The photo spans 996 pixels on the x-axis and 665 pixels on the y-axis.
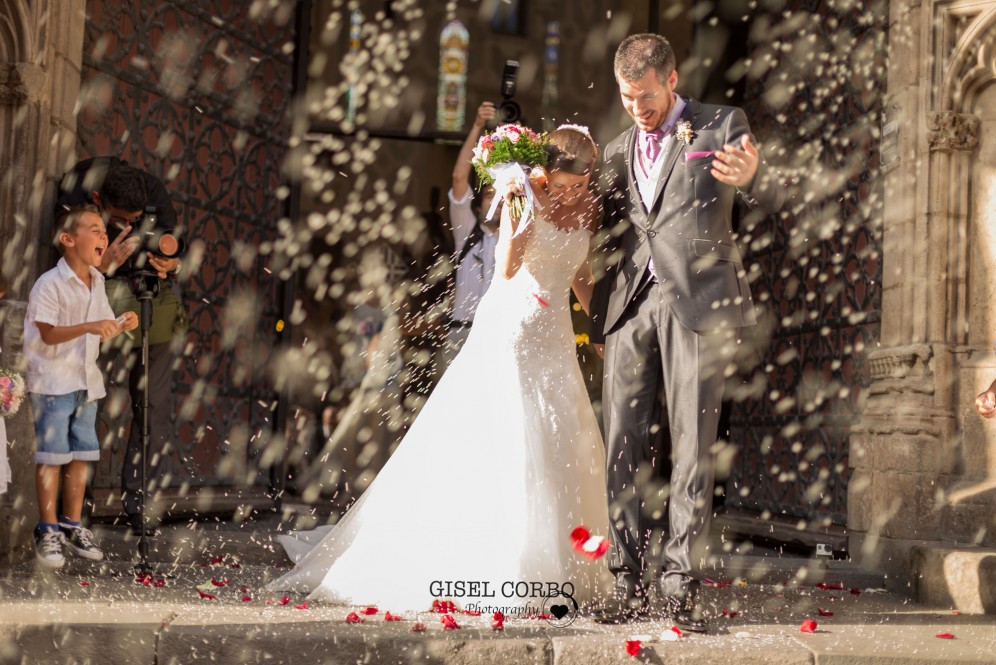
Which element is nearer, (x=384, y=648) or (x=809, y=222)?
(x=384, y=648)

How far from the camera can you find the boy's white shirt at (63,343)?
5609 mm

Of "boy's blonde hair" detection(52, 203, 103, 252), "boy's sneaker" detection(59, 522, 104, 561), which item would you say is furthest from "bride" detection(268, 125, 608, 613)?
"boy's blonde hair" detection(52, 203, 103, 252)

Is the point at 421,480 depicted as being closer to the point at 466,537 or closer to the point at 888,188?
the point at 466,537

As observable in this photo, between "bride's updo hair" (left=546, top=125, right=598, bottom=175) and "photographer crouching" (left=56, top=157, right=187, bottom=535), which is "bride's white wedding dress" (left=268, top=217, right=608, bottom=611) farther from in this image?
"photographer crouching" (left=56, top=157, right=187, bottom=535)

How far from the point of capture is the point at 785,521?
784cm

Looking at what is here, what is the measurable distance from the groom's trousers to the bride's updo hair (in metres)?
0.66

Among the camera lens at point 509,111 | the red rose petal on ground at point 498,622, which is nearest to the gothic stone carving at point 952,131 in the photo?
the red rose petal on ground at point 498,622

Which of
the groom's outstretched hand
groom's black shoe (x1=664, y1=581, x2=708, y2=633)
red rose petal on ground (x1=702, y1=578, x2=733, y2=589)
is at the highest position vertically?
the groom's outstretched hand

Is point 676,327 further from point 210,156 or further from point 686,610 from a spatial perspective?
point 210,156

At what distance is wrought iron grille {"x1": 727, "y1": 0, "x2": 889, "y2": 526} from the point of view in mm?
7195

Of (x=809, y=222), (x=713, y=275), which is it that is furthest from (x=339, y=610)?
(x=809, y=222)

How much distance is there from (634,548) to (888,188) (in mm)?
3227

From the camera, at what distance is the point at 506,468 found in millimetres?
4844

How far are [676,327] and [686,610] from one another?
1108 mm
